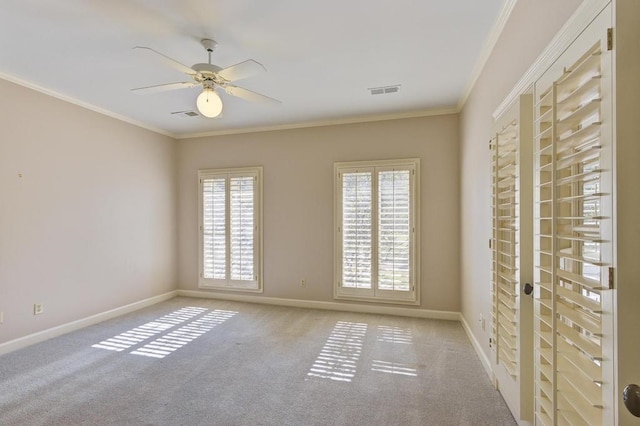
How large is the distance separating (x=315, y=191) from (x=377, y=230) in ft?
3.56

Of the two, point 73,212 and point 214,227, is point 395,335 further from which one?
point 73,212

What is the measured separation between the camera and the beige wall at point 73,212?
11.0 ft

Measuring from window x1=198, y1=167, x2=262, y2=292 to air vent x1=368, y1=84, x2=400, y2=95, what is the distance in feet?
7.22

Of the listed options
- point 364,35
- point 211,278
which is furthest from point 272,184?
point 364,35

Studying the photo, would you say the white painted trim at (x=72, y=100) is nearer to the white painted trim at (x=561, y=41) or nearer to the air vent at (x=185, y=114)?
the air vent at (x=185, y=114)

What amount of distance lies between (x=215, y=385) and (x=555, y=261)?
2.55 m

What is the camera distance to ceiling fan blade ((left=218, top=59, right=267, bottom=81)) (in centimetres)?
233

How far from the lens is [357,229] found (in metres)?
4.62

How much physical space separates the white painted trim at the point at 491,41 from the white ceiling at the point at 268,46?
0.01 meters

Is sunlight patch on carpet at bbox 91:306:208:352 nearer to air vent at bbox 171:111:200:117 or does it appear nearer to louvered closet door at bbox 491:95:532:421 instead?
air vent at bbox 171:111:200:117

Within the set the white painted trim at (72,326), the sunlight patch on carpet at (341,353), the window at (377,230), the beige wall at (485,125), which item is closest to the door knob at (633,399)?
the beige wall at (485,125)

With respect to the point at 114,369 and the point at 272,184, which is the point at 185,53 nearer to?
the point at 272,184

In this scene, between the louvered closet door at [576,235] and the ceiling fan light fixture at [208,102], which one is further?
the ceiling fan light fixture at [208,102]

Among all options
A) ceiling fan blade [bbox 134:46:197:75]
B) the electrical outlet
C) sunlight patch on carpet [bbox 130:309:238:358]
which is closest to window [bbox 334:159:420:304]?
sunlight patch on carpet [bbox 130:309:238:358]
